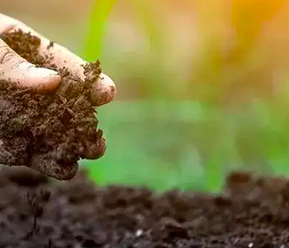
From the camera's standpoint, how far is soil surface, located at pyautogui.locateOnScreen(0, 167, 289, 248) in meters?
1.54

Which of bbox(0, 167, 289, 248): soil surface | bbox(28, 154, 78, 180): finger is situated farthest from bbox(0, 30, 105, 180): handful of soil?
bbox(0, 167, 289, 248): soil surface

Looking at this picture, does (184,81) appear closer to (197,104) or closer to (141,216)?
(197,104)

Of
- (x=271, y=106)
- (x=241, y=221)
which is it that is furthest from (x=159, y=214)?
(x=271, y=106)

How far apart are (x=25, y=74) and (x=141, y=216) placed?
804 millimetres

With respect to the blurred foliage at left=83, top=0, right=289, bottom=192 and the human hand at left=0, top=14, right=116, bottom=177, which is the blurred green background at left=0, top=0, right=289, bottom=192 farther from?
the human hand at left=0, top=14, right=116, bottom=177

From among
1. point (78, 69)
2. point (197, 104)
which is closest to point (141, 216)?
point (197, 104)

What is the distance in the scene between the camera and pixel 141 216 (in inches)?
68.5

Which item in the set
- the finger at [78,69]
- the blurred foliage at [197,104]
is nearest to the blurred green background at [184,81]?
the blurred foliage at [197,104]

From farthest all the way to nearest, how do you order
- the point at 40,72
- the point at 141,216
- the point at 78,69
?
the point at 141,216 < the point at 78,69 < the point at 40,72

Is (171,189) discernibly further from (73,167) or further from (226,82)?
(73,167)

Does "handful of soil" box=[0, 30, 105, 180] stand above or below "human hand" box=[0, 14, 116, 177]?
below

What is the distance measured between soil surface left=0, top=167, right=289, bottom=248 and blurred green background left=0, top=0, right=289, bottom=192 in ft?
0.33

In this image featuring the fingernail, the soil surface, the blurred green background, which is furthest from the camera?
the blurred green background

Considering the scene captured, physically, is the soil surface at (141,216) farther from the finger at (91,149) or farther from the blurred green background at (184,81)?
the finger at (91,149)
